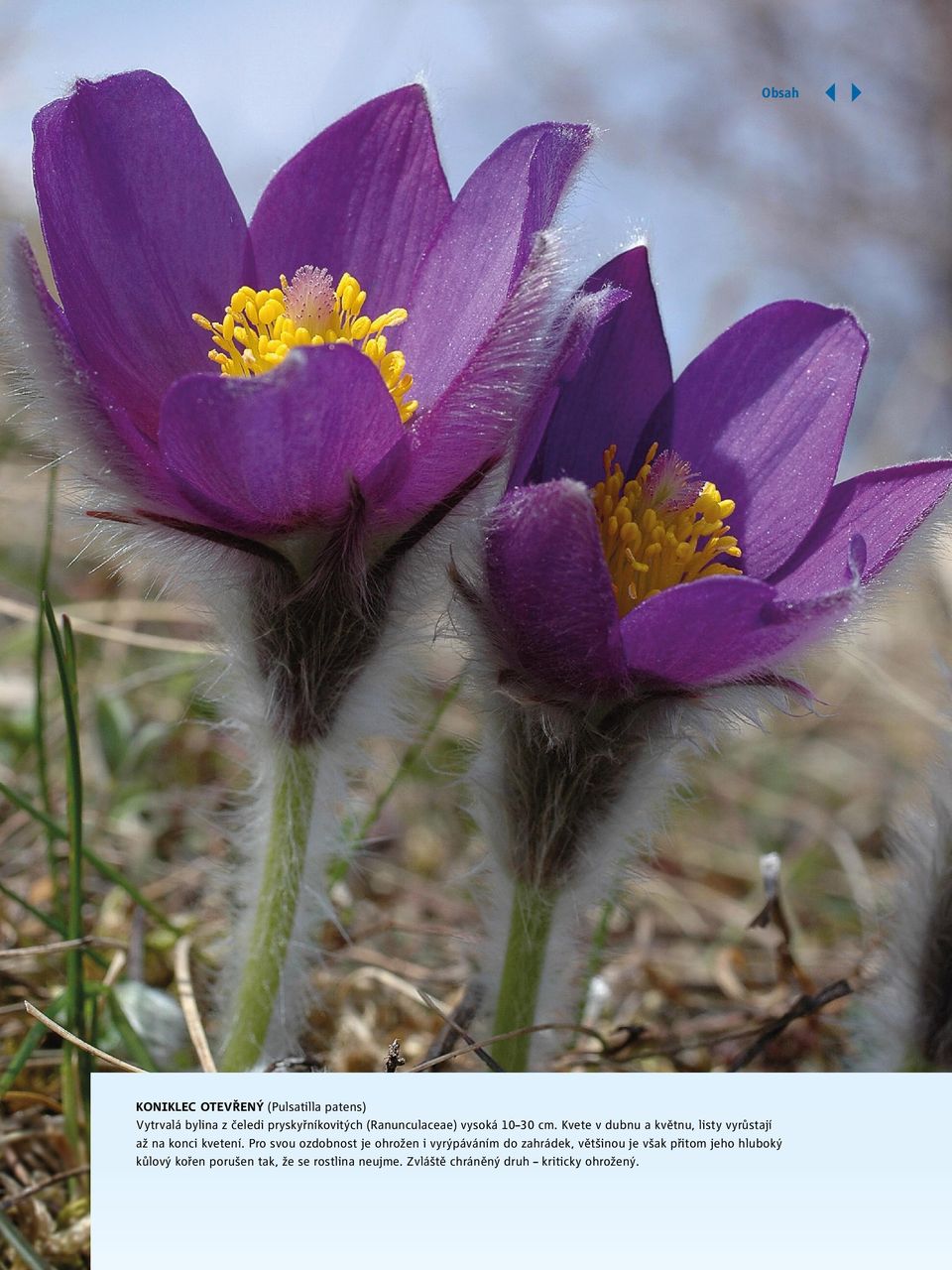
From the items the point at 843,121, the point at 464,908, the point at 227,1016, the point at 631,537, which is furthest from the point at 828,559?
the point at 843,121

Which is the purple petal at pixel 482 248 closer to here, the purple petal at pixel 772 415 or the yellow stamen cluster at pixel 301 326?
the yellow stamen cluster at pixel 301 326

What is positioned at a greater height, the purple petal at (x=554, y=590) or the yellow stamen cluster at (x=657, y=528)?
the yellow stamen cluster at (x=657, y=528)

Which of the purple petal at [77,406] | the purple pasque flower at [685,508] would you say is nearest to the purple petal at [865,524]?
the purple pasque flower at [685,508]

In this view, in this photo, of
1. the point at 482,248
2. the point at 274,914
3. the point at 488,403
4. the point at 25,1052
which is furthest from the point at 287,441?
the point at 25,1052

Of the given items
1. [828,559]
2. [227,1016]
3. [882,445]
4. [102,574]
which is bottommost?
[227,1016]

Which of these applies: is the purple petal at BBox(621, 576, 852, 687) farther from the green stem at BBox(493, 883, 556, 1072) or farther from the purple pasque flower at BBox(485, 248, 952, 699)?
the green stem at BBox(493, 883, 556, 1072)

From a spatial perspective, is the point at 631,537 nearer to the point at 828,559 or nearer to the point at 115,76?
the point at 828,559
